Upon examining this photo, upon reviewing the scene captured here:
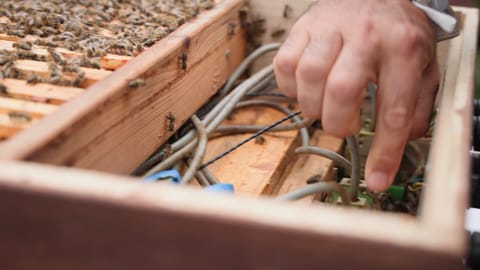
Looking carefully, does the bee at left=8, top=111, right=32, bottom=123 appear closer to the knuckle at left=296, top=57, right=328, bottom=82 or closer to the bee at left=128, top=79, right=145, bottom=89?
the bee at left=128, top=79, right=145, bottom=89

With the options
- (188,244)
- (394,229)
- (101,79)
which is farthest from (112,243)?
(101,79)

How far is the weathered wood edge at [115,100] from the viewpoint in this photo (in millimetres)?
931

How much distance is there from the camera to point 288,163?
5.31 ft

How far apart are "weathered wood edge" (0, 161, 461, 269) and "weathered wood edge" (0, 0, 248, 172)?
88mm

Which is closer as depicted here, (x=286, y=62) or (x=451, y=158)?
(x=451, y=158)

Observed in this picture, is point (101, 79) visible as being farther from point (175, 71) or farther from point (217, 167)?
point (217, 167)

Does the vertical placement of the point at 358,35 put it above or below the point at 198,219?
above

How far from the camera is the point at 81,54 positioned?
131cm

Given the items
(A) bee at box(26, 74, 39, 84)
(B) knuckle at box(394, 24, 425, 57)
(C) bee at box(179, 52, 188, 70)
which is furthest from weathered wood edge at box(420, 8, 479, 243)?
(A) bee at box(26, 74, 39, 84)

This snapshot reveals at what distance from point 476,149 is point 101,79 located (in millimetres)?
845

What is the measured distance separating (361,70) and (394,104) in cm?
9

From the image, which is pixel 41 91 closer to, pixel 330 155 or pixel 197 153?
pixel 197 153

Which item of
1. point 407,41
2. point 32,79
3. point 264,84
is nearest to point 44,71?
point 32,79

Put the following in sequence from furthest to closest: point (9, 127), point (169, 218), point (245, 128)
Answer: point (245, 128) → point (9, 127) → point (169, 218)
